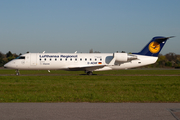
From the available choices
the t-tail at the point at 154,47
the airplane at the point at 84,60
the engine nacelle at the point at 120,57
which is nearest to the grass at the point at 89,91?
the engine nacelle at the point at 120,57

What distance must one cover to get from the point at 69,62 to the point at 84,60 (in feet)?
6.96

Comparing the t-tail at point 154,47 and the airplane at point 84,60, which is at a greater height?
the t-tail at point 154,47

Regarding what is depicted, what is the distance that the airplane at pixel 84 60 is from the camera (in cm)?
3039

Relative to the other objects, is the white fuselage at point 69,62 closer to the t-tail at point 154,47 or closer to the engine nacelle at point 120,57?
the engine nacelle at point 120,57

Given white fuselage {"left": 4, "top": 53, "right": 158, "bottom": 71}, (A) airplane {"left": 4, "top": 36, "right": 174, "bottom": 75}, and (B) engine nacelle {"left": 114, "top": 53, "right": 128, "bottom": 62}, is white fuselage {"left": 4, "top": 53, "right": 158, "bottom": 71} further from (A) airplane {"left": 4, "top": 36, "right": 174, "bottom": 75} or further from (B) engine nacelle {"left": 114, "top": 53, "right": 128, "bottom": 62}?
(B) engine nacelle {"left": 114, "top": 53, "right": 128, "bottom": 62}

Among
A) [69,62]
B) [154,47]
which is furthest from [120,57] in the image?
[69,62]

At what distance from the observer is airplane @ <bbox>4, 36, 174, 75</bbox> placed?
99.7 feet
